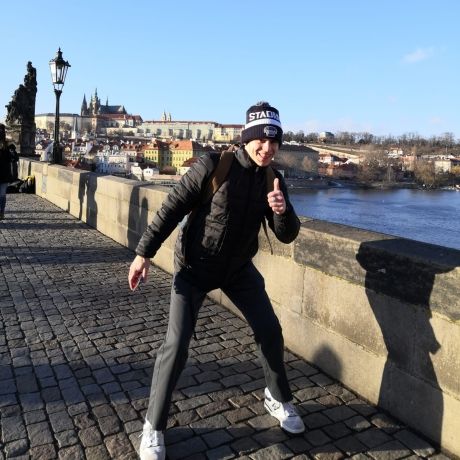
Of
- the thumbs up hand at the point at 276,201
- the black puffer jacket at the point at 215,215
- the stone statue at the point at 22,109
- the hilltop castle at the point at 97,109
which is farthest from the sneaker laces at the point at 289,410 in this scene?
the hilltop castle at the point at 97,109

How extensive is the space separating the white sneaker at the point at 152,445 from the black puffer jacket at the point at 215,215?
0.72 meters

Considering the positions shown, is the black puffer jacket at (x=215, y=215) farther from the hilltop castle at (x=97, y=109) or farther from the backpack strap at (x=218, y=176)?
the hilltop castle at (x=97, y=109)

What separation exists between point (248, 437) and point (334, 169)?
95833mm

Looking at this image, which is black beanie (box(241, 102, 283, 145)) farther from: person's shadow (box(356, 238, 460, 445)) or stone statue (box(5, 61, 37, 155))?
stone statue (box(5, 61, 37, 155))

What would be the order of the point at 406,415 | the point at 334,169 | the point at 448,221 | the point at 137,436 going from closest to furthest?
the point at 137,436
the point at 406,415
the point at 448,221
the point at 334,169

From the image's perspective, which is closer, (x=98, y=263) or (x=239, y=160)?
(x=239, y=160)

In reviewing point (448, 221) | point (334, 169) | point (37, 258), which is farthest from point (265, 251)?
point (334, 169)

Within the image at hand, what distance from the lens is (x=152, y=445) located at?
2217 mm

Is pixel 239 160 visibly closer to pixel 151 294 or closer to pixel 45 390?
pixel 45 390

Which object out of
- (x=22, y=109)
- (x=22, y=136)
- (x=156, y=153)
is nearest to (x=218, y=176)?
(x=22, y=109)

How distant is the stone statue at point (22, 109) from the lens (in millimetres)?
19859

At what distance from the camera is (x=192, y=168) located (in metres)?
2.27

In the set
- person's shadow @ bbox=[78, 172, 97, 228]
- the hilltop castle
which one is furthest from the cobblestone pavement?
the hilltop castle

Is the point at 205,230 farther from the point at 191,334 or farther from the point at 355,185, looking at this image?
the point at 355,185
